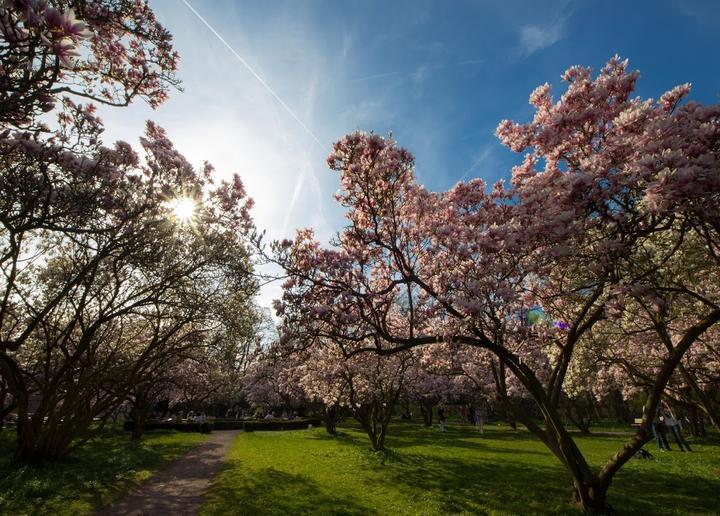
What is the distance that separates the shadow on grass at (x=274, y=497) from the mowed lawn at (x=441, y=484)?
0.03m

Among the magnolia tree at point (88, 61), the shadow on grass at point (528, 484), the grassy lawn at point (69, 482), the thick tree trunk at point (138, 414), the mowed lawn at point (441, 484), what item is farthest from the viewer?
the thick tree trunk at point (138, 414)

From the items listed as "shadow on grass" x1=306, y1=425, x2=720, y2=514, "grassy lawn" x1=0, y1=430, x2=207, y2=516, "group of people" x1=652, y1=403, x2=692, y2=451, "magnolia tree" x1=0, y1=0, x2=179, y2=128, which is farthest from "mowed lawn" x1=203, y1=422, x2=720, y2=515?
"magnolia tree" x1=0, y1=0, x2=179, y2=128

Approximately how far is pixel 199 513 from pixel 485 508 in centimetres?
774

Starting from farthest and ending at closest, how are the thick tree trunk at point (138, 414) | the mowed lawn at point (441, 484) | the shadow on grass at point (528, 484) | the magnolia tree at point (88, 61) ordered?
the thick tree trunk at point (138, 414) → the mowed lawn at point (441, 484) → the shadow on grass at point (528, 484) → the magnolia tree at point (88, 61)

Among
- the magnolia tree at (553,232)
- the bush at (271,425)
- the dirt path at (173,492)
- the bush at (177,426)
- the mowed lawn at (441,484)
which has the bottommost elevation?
the dirt path at (173,492)

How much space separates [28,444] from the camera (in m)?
16.1

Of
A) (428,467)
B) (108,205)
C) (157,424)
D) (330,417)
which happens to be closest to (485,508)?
(428,467)

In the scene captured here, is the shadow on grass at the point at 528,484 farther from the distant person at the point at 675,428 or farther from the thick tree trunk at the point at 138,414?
the thick tree trunk at the point at 138,414

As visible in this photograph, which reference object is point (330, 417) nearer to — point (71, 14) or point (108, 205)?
point (108, 205)

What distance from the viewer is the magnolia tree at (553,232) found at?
619 cm

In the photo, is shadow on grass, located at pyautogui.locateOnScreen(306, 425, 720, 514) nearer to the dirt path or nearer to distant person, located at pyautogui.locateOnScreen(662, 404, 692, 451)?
distant person, located at pyautogui.locateOnScreen(662, 404, 692, 451)

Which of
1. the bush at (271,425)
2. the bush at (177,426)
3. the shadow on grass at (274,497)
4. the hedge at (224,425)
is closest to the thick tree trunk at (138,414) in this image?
the bush at (177,426)

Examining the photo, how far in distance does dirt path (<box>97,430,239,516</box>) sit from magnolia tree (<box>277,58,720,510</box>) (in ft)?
21.3

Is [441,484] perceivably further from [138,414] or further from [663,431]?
[138,414]
